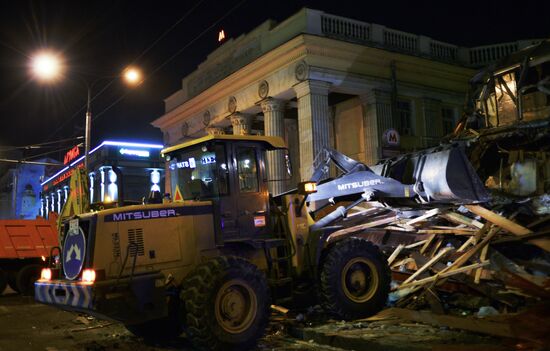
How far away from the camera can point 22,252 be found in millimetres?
14531

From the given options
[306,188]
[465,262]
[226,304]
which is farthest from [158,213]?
[465,262]

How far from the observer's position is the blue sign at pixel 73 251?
21.4 feet

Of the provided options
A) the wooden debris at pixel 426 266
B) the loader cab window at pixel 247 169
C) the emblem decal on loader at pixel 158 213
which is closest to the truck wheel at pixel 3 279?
the emblem decal on loader at pixel 158 213

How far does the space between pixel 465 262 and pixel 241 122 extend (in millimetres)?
15227

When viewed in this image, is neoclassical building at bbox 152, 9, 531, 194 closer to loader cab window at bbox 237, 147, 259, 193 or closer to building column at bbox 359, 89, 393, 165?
building column at bbox 359, 89, 393, 165

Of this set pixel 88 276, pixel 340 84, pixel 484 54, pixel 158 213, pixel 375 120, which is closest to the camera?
pixel 88 276

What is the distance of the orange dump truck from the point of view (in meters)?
14.4

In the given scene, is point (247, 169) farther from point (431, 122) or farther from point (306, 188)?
point (431, 122)

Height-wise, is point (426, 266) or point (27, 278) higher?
point (426, 266)

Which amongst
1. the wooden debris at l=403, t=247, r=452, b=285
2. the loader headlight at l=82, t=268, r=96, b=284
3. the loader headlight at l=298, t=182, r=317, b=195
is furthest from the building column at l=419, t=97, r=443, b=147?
the loader headlight at l=82, t=268, r=96, b=284

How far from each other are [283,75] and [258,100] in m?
1.88

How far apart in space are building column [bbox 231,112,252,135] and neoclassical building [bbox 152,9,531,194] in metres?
0.05

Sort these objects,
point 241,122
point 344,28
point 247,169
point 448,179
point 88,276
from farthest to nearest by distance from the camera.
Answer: point 241,122 < point 344,28 < point 448,179 < point 247,169 < point 88,276

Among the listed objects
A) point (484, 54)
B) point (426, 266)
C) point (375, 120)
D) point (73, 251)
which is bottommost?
point (426, 266)
